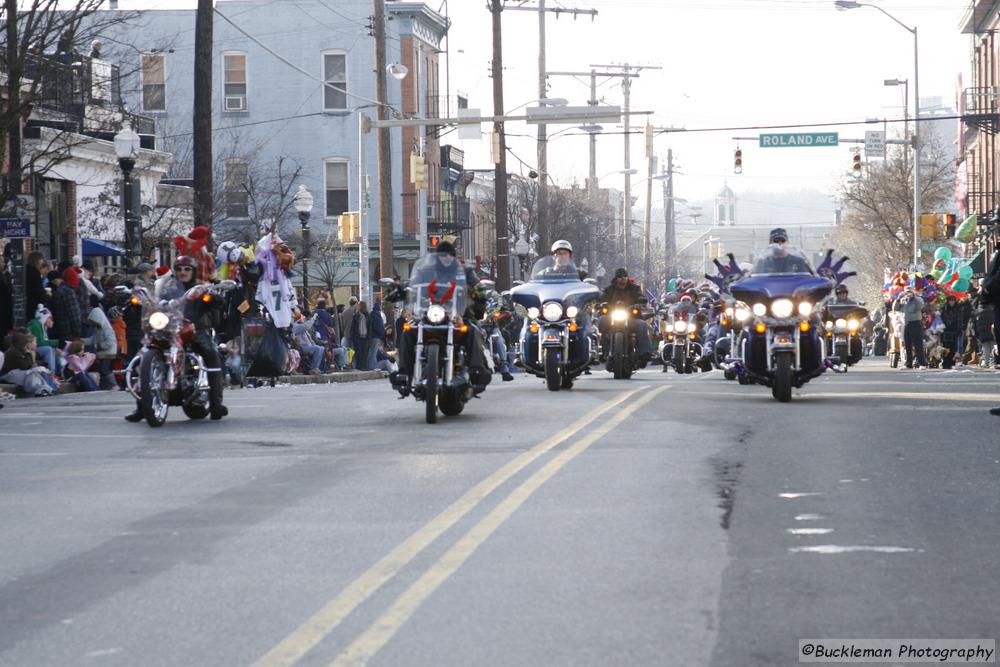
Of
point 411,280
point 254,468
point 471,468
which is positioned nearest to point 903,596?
point 471,468

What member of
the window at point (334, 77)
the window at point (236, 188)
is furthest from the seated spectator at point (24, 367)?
the window at point (334, 77)

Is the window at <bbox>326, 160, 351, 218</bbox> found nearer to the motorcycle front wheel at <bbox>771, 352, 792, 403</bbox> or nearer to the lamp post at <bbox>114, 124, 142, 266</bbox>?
the lamp post at <bbox>114, 124, 142, 266</bbox>

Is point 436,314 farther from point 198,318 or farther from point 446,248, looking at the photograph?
point 198,318

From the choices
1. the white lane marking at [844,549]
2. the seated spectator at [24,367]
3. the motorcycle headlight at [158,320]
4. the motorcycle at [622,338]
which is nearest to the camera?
the white lane marking at [844,549]

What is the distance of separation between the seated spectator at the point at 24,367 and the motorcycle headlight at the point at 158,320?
695 cm

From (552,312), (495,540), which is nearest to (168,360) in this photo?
(552,312)

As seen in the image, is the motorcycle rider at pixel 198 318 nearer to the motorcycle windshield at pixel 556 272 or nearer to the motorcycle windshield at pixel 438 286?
the motorcycle windshield at pixel 438 286

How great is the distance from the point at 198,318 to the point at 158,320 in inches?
23.6

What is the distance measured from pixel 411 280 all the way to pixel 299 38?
45.4 metres

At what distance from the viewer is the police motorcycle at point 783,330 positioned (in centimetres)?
1858

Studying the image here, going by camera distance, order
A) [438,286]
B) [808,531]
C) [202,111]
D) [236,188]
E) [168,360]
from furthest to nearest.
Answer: [236,188]
[202,111]
[438,286]
[168,360]
[808,531]

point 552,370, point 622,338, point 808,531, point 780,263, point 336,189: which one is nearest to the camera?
point 808,531

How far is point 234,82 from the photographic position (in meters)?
60.5

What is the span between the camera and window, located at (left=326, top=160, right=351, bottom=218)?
60.8m
